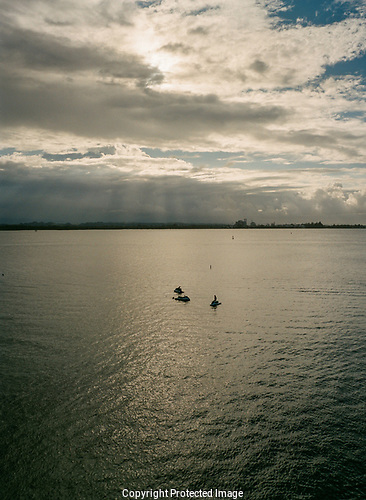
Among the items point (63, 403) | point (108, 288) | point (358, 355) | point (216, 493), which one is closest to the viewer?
point (216, 493)

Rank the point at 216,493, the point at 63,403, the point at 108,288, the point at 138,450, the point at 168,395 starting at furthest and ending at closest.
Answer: the point at 108,288, the point at 168,395, the point at 63,403, the point at 138,450, the point at 216,493

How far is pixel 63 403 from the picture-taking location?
33125 millimetres

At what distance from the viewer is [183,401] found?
1348 inches

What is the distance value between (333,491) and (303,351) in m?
24.6

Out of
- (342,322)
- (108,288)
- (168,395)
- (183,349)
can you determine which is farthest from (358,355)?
(108,288)

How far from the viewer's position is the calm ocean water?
24172 mm

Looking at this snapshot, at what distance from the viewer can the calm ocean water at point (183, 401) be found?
24172 millimetres

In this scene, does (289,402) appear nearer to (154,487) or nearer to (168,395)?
(168,395)

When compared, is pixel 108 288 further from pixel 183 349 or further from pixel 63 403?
pixel 63 403

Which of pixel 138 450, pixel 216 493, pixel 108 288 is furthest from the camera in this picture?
pixel 108 288

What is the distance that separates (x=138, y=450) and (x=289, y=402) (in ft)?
54.5

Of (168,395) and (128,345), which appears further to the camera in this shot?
(128,345)

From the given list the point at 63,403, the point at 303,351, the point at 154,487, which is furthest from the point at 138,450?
the point at 303,351

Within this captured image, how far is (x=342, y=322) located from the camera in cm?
5909
